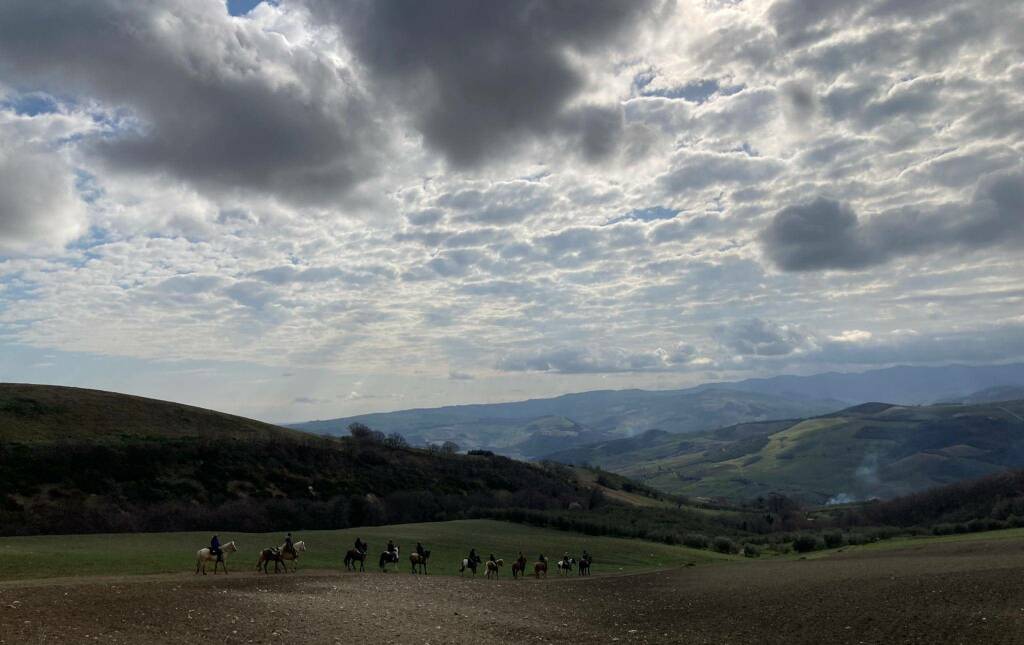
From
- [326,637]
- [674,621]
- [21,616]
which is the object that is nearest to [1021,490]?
[674,621]

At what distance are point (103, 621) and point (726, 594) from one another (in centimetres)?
2450

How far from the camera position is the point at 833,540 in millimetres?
68688

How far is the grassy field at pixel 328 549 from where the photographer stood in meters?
32.6

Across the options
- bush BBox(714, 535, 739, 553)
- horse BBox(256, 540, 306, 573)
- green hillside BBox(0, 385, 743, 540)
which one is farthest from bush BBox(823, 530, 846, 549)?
horse BBox(256, 540, 306, 573)

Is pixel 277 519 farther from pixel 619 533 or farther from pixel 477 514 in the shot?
pixel 619 533

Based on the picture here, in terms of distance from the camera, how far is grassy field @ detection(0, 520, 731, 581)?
3262 cm

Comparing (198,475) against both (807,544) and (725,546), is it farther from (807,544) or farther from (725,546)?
(807,544)

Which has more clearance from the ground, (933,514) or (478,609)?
(478,609)

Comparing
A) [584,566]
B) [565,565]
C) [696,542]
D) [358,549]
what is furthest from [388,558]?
[696,542]

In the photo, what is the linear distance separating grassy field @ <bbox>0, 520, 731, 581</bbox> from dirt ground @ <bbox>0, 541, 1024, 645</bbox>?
3.89 meters

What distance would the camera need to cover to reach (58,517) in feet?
188

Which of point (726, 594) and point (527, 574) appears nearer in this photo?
point (726, 594)

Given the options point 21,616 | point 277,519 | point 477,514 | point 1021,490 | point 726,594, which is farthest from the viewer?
point 1021,490

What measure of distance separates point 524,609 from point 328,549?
20.9 metres
